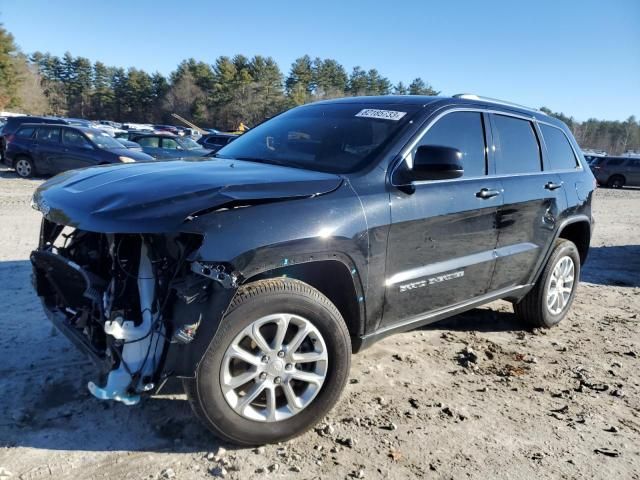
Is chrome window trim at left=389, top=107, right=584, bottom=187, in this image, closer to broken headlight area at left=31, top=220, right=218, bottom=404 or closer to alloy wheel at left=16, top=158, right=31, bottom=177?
broken headlight area at left=31, top=220, right=218, bottom=404

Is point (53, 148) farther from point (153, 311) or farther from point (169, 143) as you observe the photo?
point (153, 311)

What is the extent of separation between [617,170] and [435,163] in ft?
83.9

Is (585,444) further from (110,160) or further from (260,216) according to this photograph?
(110,160)

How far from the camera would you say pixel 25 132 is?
14.1 metres

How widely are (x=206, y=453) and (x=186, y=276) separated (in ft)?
3.18

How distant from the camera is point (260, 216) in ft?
8.22

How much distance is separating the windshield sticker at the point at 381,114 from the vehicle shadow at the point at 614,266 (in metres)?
4.68

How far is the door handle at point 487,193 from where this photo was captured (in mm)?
3619

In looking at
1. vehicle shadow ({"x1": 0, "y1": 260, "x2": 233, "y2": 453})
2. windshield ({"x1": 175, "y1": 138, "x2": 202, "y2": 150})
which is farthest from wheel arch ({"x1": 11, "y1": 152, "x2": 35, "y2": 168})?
Answer: vehicle shadow ({"x1": 0, "y1": 260, "x2": 233, "y2": 453})

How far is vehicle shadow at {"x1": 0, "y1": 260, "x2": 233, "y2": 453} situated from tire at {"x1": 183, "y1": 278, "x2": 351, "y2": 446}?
26 centimetres

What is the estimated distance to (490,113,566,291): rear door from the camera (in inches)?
154

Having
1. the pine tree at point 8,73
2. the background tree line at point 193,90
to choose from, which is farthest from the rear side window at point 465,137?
the pine tree at point 8,73

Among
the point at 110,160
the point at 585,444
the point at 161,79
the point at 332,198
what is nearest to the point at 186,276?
the point at 332,198

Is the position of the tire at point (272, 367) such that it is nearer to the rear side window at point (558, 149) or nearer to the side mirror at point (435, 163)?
the side mirror at point (435, 163)
